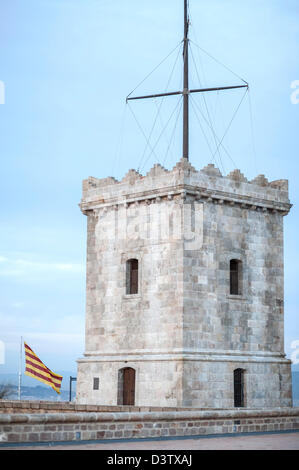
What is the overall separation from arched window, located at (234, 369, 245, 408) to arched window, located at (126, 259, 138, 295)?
5.32 meters

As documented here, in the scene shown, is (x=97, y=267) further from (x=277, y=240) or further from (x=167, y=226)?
(x=277, y=240)

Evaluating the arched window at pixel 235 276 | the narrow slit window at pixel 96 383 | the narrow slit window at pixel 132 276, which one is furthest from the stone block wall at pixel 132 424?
the narrow slit window at pixel 96 383

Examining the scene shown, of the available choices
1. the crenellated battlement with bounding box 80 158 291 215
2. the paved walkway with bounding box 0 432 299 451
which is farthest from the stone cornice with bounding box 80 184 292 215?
the paved walkway with bounding box 0 432 299 451

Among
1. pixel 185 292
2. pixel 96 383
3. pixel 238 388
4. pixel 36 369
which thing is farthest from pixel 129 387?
pixel 36 369

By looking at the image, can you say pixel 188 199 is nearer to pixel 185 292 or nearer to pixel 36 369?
pixel 185 292

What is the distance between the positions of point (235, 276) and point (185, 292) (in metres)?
3.16

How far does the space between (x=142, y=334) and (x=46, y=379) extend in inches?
329

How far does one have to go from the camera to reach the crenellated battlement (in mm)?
34250

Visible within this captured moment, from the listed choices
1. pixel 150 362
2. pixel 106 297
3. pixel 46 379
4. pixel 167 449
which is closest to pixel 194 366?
pixel 150 362

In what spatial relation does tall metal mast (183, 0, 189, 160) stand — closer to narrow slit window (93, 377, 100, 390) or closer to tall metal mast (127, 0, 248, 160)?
tall metal mast (127, 0, 248, 160)

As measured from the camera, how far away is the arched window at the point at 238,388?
113ft

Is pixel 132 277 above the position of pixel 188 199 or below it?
below

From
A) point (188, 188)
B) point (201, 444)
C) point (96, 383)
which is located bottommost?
point (201, 444)

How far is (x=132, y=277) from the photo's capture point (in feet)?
118
